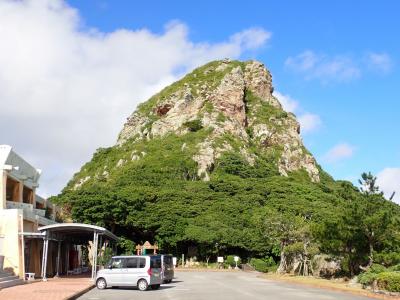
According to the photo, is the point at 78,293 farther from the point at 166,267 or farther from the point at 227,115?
the point at 227,115

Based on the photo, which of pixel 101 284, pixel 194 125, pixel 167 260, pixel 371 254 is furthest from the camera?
pixel 194 125

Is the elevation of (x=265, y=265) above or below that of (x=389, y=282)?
below

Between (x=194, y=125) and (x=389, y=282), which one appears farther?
(x=194, y=125)

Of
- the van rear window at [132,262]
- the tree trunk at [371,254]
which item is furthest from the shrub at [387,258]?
the van rear window at [132,262]

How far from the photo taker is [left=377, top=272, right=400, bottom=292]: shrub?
20688mm

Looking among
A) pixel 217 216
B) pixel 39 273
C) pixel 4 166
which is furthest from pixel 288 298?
pixel 217 216

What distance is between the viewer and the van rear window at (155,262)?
23455 millimetres

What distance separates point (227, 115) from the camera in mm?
101438

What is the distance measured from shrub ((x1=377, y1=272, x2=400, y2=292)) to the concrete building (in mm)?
16725

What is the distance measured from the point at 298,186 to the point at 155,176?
75.3 ft

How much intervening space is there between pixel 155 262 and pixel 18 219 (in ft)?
25.8

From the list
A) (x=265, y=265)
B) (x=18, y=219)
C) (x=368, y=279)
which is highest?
(x=18, y=219)

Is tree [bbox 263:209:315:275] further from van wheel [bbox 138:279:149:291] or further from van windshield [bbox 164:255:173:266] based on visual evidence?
van wheel [bbox 138:279:149:291]

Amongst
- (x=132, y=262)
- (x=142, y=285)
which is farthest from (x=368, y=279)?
(x=132, y=262)
